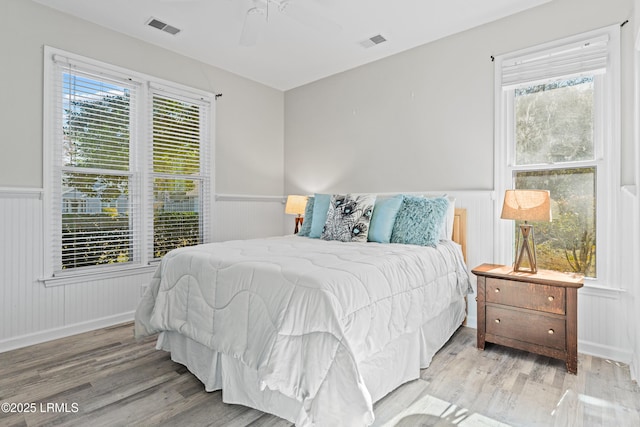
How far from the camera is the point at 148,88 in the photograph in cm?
345

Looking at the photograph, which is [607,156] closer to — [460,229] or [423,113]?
[460,229]

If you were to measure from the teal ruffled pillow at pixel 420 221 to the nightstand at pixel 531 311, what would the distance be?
43cm

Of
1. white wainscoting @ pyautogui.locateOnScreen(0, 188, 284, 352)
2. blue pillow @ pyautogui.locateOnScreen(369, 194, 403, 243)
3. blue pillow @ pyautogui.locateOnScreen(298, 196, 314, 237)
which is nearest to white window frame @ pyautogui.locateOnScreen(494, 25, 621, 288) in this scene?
blue pillow @ pyautogui.locateOnScreen(369, 194, 403, 243)

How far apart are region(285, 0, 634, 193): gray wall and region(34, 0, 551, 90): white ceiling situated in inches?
6.2

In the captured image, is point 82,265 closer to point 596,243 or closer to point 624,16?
point 596,243

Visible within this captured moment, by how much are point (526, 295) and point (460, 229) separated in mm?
887

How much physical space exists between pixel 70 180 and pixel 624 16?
14.4 ft

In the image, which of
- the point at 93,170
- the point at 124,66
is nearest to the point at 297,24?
the point at 124,66

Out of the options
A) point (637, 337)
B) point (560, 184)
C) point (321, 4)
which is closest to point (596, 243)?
point (560, 184)

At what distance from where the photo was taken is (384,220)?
2.89 m

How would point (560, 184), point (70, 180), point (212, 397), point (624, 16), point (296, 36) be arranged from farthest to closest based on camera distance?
point (296, 36)
point (70, 180)
point (560, 184)
point (624, 16)
point (212, 397)

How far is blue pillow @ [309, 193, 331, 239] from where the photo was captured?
3264mm

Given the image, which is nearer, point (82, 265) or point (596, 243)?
point (596, 243)

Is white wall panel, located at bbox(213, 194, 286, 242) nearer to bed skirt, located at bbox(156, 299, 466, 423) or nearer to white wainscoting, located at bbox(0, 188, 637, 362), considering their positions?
white wainscoting, located at bbox(0, 188, 637, 362)
